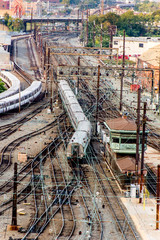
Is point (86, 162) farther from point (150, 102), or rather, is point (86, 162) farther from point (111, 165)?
point (150, 102)

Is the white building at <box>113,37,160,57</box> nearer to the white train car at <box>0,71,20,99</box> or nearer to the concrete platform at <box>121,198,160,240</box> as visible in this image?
the white train car at <box>0,71,20,99</box>

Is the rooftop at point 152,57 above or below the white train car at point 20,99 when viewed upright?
above

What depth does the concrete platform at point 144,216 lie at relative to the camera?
2302 cm

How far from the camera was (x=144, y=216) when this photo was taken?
82.0ft

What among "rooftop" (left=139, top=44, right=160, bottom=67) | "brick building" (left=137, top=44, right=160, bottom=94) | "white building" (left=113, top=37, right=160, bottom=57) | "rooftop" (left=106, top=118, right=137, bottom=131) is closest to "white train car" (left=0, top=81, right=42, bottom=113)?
"brick building" (left=137, top=44, right=160, bottom=94)

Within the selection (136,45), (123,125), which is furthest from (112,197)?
(136,45)

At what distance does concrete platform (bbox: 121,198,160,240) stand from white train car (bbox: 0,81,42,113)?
1017 inches

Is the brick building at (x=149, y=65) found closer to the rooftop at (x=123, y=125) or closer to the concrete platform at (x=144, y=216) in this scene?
the rooftop at (x=123, y=125)

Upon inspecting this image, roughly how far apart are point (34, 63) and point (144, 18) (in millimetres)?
51884

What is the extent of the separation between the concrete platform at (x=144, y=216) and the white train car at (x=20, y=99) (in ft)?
84.8

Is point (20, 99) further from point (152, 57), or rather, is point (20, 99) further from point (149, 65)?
point (152, 57)

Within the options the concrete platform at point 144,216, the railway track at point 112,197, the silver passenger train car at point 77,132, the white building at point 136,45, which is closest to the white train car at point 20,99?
the silver passenger train car at point 77,132

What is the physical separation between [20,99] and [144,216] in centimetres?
3108

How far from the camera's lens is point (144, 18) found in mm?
137125
